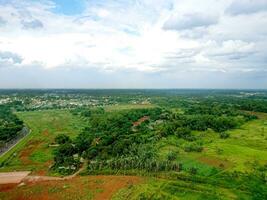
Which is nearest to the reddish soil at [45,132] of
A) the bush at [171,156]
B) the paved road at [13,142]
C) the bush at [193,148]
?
the paved road at [13,142]

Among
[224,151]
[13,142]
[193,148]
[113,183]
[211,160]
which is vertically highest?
[193,148]

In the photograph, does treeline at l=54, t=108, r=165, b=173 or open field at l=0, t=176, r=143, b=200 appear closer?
open field at l=0, t=176, r=143, b=200

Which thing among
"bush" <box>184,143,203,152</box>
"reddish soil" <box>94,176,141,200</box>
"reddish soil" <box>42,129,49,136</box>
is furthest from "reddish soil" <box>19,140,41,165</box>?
"bush" <box>184,143,203,152</box>

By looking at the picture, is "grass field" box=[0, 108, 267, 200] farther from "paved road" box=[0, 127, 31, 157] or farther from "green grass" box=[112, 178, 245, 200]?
"paved road" box=[0, 127, 31, 157]

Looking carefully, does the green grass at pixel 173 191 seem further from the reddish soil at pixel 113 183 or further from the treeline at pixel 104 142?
the treeline at pixel 104 142

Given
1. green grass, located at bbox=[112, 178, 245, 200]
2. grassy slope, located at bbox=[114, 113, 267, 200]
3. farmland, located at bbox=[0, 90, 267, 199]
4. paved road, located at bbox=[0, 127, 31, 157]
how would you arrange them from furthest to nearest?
1. paved road, located at bbox=[0, 127, 31, 157]
2. farmland, located at bbox=[0, 90, 267, 199]
3. grassy slope, located at bbox=[114, 113, 267, 200]
4. green grass, located at bbox=[112, 178, 245, 200]

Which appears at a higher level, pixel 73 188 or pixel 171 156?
pixel 171 156

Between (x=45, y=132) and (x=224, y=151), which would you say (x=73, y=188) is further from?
(x=45, y=132)

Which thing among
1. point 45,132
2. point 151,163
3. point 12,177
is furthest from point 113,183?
point 45,132
